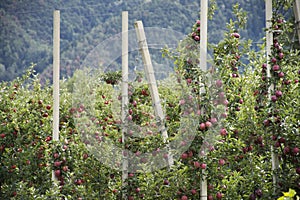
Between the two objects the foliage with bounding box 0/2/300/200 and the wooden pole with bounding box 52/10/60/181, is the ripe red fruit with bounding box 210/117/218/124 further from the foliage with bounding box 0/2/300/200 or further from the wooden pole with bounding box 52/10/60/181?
the wooden pole with bounding box 52/10/60/181

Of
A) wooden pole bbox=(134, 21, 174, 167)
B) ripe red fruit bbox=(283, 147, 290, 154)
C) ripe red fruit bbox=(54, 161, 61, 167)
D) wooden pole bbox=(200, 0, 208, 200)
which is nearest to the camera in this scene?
ripe red fruit bbox=(283, 147, 290, 154)

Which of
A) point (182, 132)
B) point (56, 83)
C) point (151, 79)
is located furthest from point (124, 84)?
point (182, 132)

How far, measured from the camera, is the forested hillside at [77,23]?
24.1 feet

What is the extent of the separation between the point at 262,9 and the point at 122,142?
489cm

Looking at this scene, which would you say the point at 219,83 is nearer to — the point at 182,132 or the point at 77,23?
the point at 182,132

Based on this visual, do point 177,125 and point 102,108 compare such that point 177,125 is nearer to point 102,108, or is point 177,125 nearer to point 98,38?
point 102,108

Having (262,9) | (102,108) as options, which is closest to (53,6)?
(262,9)

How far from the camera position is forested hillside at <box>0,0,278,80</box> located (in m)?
7.35

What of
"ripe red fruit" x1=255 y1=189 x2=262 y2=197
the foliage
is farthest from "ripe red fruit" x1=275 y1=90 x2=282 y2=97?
"ripe red fruit" x1=255 y1=189 x2=262 y2=197

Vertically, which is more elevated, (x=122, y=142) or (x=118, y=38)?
(x=118, y=38)

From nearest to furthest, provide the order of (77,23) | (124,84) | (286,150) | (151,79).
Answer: (286,150), (151,79), (124,84), (77,23)

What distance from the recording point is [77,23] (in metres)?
9.63

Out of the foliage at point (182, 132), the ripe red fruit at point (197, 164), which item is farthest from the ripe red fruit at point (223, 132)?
the ripe red fruit at point (197, 164)

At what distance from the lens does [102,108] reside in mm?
4328
